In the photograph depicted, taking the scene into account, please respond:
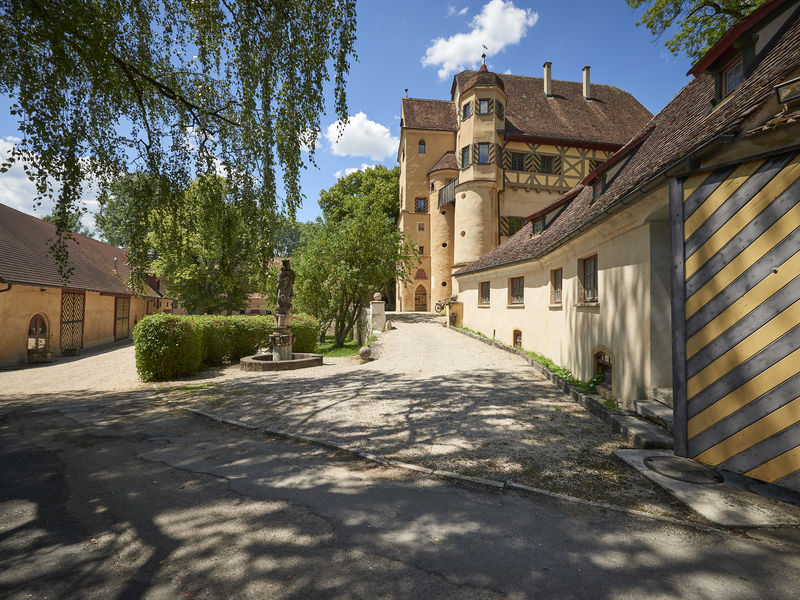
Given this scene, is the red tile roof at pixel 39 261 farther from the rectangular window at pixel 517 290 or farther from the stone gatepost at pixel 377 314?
the rectangular window at pixel 517 290

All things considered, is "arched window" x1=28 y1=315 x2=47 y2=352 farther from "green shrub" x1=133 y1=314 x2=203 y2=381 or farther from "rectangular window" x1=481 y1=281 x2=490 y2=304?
"rectangular window" x1=481 y1=281 x2=490 y2=304

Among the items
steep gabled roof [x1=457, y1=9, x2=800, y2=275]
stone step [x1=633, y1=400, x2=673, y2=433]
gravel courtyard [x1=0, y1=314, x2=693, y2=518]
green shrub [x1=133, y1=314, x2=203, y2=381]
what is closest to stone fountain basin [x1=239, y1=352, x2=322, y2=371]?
gravel courtyard [x1=0, y1=314, x2=693, y2=518]

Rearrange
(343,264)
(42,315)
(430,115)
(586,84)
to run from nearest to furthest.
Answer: (42,315), (343,264), (586,84), (430,115)

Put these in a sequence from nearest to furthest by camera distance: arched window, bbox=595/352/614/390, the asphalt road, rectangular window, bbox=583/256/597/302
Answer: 1. the asphalt road
2. arched window, bbox=595/352/614/390
3. rectangular window, bbox=583/256/597/302

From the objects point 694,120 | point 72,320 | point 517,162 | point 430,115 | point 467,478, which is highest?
point 430,115

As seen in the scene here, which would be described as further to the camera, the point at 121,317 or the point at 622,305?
the point at 121,317

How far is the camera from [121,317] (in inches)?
1067

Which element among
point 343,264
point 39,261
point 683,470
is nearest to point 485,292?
point 343,264

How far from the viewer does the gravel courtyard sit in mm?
4508

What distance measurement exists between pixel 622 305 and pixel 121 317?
30.4 metres

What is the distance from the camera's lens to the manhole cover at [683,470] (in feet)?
13.6

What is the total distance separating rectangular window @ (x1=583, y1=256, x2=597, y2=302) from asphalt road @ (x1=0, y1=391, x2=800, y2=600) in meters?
5.76

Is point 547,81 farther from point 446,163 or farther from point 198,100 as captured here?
point 198,100

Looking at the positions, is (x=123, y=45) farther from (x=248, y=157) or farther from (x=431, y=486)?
(x=431, y=486)
